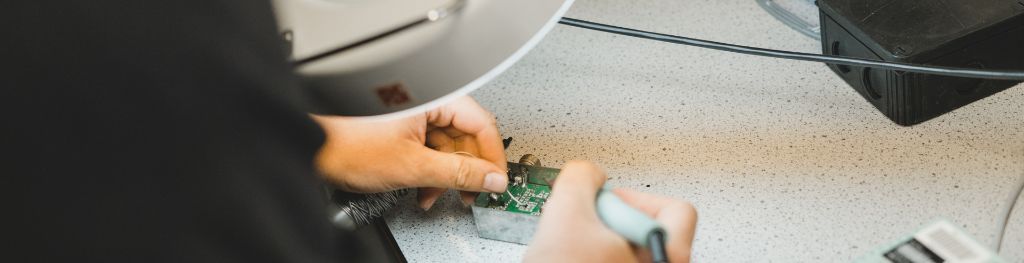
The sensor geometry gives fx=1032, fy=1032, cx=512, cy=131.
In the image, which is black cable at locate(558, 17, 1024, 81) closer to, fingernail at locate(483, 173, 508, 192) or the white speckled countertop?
the white speckled countertop

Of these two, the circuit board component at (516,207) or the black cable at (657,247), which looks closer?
the black cable at (657,247)

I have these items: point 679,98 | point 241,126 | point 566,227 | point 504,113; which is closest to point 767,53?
point 679,98

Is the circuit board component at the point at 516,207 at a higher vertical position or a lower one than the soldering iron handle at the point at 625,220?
lower

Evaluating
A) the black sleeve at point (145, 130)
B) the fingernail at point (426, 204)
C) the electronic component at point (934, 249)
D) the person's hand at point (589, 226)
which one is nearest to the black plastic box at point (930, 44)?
Result: the electronic component at point (934, 249)

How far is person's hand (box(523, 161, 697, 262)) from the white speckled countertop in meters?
0.15

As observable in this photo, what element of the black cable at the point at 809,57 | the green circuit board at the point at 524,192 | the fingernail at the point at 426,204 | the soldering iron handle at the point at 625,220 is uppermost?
the black cable at the point at 809,57

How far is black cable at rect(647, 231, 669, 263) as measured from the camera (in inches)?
28.8

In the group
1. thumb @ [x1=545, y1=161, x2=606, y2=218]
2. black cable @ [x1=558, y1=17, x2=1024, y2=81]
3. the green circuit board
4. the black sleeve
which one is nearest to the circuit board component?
the green circuit board

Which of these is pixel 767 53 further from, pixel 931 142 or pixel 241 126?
pixel 241 126

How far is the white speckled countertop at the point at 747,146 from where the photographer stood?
3.17 feet

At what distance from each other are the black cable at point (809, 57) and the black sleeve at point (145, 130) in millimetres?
658

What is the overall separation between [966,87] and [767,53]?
0.68 feet

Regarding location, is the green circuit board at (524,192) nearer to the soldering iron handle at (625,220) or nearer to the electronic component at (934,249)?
the soldering iron handle at (625,220)

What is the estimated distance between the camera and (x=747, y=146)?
1081 millimetres
